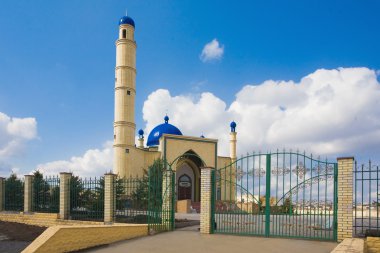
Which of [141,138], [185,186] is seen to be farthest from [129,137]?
[141,138]

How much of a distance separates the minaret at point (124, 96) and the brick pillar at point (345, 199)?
19327 mm

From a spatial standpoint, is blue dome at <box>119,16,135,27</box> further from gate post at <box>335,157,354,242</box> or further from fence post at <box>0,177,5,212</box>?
gate post at <box>335,157,354,242</box>

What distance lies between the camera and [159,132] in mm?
33750

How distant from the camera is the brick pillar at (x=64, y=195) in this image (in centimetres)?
1543

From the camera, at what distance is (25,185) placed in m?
17.0

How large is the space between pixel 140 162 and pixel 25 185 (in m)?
11.7

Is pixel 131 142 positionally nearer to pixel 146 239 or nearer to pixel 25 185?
pixel 25 185

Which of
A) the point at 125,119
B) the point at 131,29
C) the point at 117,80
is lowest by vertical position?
the point at 125,119

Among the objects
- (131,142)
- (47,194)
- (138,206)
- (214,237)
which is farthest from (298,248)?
(131,142)

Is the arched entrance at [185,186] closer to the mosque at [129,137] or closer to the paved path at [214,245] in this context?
the mosque at [129,137]

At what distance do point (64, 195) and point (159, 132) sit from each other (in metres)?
18.6

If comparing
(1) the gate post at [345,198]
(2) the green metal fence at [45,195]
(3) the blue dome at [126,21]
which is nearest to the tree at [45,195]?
(2) the green metal fence at [45,195]

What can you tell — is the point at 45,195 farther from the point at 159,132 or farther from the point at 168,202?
the point at 159,132

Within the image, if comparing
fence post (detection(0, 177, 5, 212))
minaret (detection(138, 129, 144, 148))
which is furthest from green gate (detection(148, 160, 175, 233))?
minaret (detection(138, 129, 144, 148))
